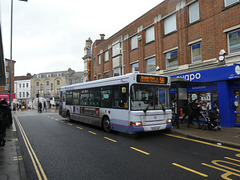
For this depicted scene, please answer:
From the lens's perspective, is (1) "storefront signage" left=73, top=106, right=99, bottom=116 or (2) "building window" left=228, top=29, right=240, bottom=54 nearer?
(1) "storefront signage" left=73, top=106, right=99, bottom=116

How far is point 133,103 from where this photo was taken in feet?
25.8

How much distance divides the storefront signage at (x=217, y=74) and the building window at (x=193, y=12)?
4.30 meters

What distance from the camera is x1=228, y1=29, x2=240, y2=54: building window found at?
35.6 feet

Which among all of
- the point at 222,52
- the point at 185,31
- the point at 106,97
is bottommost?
the point at 106,97

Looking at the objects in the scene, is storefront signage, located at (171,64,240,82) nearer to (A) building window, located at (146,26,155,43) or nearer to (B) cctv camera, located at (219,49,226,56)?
(B) cctv camera, located at (219,49,226,56)

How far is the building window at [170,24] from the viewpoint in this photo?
15.5m

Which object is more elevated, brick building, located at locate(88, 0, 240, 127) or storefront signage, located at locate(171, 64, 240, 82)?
brick building, located at locate(88, 0, 240, 127)

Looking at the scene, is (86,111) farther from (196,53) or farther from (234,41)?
(234,41)

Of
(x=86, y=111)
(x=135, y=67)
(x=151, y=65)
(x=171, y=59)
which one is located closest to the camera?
(x=86, y=111)

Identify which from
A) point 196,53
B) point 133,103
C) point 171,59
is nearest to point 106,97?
point 133,103

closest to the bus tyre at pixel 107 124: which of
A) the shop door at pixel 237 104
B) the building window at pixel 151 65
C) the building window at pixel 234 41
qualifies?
the shop door at pixel 237 104

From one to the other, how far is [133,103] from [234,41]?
8165 millimetres

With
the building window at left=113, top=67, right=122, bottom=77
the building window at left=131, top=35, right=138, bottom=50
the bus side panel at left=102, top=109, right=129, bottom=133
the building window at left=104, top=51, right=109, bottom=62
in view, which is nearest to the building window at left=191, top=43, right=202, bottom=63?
the building window at left=131, top=35, right=138, bottom=50

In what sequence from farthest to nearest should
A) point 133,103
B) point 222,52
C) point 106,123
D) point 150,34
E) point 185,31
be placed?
point 150,34 → point 185,31 → point 222,52 → point 106,123 → point 133,103
